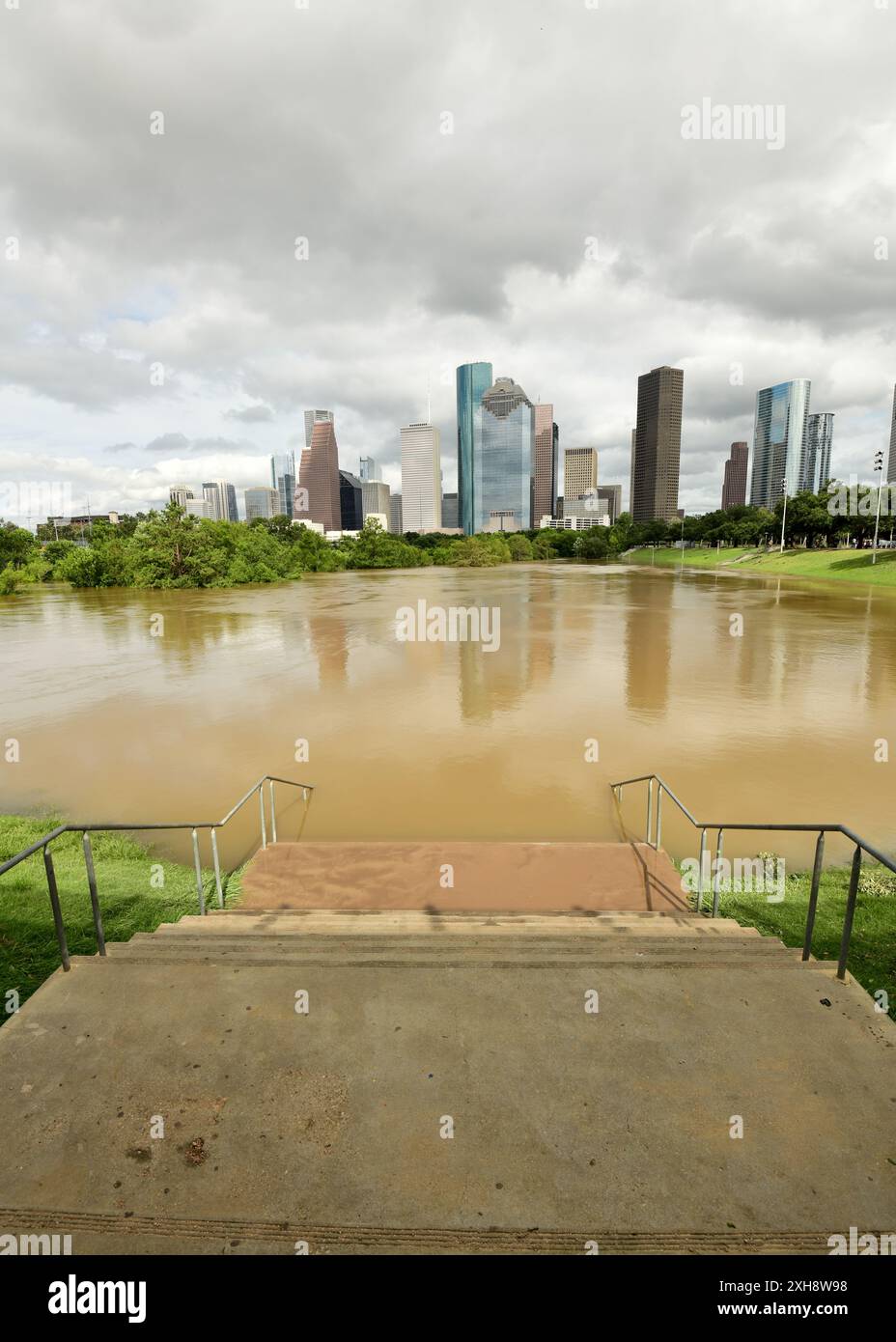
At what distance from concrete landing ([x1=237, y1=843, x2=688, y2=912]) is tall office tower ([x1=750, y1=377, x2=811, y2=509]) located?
7761 inches

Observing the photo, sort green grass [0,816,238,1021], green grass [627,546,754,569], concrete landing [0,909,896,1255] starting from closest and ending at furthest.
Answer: concrete landing [0,909,896,1255] → green grass [0,816,238,1021] → green grass [627,546,754,569]

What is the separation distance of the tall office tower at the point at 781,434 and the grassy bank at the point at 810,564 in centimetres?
10628

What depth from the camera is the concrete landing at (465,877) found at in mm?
7379

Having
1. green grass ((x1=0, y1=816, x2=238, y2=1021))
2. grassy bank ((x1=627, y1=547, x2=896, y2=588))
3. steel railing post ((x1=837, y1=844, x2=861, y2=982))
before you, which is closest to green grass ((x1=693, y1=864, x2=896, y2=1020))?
steel railing post ((x1=837, y1=844, x2=861, y2=982))

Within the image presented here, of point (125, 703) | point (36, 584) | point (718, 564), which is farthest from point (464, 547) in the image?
point (125, 703)

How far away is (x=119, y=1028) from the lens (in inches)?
134

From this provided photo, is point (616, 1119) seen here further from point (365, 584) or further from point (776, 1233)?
point (365, 584)

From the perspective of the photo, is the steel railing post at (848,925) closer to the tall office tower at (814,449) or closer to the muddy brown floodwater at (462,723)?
the muddy brown floodwater at (462,723)

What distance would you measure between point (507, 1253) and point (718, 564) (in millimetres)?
90973

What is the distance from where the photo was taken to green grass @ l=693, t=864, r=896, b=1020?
5320 mm

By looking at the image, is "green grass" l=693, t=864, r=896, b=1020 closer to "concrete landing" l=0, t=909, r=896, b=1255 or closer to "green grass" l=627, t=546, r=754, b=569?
"concrete landing" l=0, t=909, r=896, b=1255

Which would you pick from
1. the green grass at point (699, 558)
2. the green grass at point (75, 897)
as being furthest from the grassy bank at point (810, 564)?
the green grass at point (75, 897)

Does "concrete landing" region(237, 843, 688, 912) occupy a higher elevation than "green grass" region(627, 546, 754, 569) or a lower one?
lower

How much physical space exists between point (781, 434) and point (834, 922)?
21160 cm
